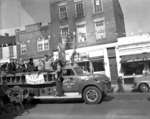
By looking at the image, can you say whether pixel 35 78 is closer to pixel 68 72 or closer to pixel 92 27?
pixel 68 72

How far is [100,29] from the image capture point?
16531mm

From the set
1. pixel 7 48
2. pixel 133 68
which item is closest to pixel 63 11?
pixel 7 48

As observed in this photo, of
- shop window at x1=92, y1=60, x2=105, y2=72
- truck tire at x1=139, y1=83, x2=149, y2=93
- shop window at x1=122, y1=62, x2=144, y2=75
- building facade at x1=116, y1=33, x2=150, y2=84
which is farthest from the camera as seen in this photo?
shop window at x1=92, y1=60, x2=105, y2=72

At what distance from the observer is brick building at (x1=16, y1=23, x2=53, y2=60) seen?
18.8 meters

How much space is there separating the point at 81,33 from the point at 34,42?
5477 millimetres

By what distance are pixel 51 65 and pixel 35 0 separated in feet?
9.48

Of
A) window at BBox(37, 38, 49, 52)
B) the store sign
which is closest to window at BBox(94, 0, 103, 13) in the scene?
window at BBox(37, 38, 49, 52)

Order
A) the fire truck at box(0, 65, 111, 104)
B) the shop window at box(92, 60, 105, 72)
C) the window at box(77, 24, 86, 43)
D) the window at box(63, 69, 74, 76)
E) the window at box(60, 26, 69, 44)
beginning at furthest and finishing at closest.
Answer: the window at box(60, 26, 69, 44) → the shop window at box(92, 60, 105, 72) → the window at box(77, 24, 86, 43) → the window at box(63, 69, 74, 76) → the fire truck at box(0, 65, 111, 104)

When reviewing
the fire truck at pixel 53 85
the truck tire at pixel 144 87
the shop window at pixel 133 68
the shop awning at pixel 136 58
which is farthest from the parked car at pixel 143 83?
the fire truck at pixel 53 85

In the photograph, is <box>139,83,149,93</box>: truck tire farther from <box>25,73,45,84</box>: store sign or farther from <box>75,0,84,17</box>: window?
<box>75,0,84,17</box>: window

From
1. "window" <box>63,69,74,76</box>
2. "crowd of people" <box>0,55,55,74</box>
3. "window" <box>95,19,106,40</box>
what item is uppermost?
"window" <box>95,19,106,40</box>

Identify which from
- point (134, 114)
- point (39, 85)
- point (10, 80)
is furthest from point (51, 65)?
point (134, 114)

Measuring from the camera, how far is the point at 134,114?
5996 mm

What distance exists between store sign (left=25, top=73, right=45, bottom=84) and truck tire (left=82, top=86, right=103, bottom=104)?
1.96 metres
